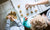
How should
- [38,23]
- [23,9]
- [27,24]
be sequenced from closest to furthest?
1. [38,23]
2. [27,24]
3. [23,9]

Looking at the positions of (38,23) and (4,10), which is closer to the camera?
(38,23)

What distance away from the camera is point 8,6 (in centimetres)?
94

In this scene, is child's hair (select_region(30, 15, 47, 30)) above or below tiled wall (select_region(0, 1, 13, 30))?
below

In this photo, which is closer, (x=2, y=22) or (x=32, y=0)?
(x=2, y=22)

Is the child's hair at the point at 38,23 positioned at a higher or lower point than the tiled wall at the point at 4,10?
lower

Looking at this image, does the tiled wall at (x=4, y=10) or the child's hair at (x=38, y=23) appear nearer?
the child's hair at (x=38, y=23)

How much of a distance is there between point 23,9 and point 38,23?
0.32 metres

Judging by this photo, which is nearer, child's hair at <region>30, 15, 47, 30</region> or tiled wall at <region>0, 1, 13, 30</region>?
child's hair at <region>30, 15, 47, 30</region>

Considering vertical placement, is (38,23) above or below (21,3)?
below

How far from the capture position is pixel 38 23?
72 centimetres

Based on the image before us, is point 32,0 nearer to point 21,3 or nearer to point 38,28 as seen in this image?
point 21,3

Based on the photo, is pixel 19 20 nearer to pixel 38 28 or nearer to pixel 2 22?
pixel 2 22

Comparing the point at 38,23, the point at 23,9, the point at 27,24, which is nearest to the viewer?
the point at 38,23

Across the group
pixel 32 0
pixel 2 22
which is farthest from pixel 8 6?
pixel 32 0
